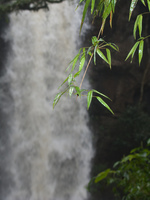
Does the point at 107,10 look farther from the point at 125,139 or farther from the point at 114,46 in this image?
the point at 125,139

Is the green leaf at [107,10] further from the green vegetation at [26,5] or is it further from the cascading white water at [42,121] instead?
the cascading white water at [42,121]

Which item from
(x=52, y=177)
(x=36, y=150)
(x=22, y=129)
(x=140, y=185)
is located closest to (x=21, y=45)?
(x=22, y=129)

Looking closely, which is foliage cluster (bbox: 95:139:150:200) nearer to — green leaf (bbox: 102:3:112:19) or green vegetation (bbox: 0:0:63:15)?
green leaf (bbox: 102:3:112:19)

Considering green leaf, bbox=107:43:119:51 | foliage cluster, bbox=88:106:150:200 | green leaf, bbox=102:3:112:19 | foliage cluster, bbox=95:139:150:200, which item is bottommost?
foliage cluster, bbox=88:106:150:200

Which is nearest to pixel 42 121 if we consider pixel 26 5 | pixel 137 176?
pixel 26 5

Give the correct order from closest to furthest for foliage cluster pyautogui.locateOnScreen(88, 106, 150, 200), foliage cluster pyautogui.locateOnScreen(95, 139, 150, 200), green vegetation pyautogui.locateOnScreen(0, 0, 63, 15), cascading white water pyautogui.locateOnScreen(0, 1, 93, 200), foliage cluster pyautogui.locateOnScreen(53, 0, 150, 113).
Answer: foliage cluster pyautogui.locateOnScreen(53, 0, 150, 113) → foliage cluster pyautogui.locateOnScreen(95, 139, 150, 200) → green vegetation pyautogui.locateOnScreen(0, 0, 63, 15) → cascading white water pyautogui.locateOnScreen(0, 1, 93, 200) → foliage cluster pyautogui.locateOnScreen(88, 106, 150, 200)

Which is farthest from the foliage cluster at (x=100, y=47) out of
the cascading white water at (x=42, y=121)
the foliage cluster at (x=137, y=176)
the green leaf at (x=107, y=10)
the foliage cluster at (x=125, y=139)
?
the foliage cluster at (x=125, y=139)

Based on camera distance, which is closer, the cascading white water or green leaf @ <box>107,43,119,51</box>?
green leaf @ <box>107,43,119,51</box>

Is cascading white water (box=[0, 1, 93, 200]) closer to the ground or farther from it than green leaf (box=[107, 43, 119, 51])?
closer to the ground

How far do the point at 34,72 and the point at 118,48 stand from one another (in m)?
4.49

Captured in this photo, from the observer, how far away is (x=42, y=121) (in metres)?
5.21

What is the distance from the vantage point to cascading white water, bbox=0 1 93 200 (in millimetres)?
4895

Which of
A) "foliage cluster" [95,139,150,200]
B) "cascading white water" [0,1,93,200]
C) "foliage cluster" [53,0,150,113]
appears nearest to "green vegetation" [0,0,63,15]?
"cascading white water" [0,1,93,200]

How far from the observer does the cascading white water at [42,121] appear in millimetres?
4895
